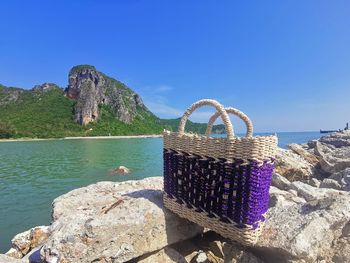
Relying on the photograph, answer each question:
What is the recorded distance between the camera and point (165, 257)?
12.2 ft

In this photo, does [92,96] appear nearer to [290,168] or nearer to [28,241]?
[290,168]

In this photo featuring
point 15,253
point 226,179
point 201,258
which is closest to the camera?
point 226,179

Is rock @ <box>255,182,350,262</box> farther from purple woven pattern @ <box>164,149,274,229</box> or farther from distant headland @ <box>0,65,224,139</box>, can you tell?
distant headland @ <box>0,65,224,139</box>

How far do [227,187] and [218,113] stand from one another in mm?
987

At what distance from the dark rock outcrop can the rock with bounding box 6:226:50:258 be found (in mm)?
123061

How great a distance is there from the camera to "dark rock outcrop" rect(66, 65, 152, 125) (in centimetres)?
12823

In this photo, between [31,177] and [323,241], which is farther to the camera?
[31,177]

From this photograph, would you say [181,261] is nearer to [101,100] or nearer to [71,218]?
[71,218]

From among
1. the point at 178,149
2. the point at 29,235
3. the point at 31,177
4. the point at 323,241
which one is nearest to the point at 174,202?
the point at 178,149

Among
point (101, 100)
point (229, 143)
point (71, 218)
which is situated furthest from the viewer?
point (101, 100)

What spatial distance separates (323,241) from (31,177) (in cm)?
2047

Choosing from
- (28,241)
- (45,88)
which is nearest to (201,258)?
(28,241)

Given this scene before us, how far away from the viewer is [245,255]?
355cm

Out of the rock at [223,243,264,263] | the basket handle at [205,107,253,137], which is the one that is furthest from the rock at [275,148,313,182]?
the rock at [223,243,264,263]
